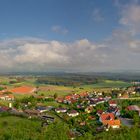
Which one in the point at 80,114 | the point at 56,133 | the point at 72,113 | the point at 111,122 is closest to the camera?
the point at 56,133

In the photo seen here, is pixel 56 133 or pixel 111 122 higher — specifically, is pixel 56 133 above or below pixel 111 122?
above

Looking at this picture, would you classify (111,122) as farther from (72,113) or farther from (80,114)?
(72,113)

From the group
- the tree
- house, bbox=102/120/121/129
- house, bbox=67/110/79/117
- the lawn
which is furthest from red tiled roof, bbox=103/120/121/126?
the lawn

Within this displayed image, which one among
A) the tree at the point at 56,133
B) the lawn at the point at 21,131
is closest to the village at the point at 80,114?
the tree at the point at 56,133

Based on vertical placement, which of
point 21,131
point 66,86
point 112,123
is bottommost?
point 112,123

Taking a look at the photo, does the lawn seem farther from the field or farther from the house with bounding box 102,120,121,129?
the field

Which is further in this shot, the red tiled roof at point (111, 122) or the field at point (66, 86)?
the field at point (66, 86)

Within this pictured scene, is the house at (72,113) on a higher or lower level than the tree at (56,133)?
lower

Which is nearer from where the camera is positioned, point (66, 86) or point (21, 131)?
point (21, 131)

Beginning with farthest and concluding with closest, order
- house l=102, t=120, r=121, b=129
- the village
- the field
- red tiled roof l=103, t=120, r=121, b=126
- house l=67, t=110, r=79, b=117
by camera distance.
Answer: the field → house l=67, t=110, r=79, b=117 → red tiled roof l=103, t=120, r=121, b=126 → house l=102, t=120, r=121, b=129 → the village

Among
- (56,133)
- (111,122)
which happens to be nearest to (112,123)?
(111,122)

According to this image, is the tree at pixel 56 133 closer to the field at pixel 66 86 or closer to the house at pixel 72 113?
the house at pixel 72 113
